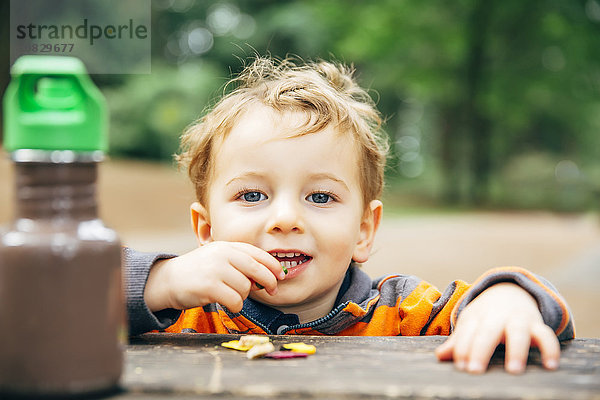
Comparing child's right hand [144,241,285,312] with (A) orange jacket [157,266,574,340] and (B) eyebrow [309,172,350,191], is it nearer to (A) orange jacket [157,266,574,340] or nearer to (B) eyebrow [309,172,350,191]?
(A) orange jacket [157,266,574,340]

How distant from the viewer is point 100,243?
839 millimetres

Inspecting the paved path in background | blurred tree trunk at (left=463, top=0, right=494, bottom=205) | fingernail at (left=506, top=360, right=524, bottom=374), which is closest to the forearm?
A: fingernail at (left=506, top=360, right=524, bottom=374)

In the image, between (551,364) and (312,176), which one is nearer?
(551,364)

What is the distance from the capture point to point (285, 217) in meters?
1.53

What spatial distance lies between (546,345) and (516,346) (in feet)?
0.17

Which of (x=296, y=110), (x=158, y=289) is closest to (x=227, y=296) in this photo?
(x=158, y=289)

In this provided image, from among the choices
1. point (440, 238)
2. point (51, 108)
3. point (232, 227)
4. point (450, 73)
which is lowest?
point (232, 227)

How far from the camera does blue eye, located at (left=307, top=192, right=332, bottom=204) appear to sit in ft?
5.42

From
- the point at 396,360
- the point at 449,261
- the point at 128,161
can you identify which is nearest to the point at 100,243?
the point at 396,360

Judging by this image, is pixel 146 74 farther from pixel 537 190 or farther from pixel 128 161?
pixel 537 190

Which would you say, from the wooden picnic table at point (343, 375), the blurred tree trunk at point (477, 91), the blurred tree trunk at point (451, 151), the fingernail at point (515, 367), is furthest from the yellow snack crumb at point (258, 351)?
the blurred tree trunk at point (451, 151)

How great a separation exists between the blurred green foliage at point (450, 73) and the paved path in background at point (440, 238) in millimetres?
3466

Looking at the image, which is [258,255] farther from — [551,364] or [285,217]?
[551,364]

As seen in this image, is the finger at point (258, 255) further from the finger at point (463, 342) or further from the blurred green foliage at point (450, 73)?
the blurred green foliage at point (450, 73)
